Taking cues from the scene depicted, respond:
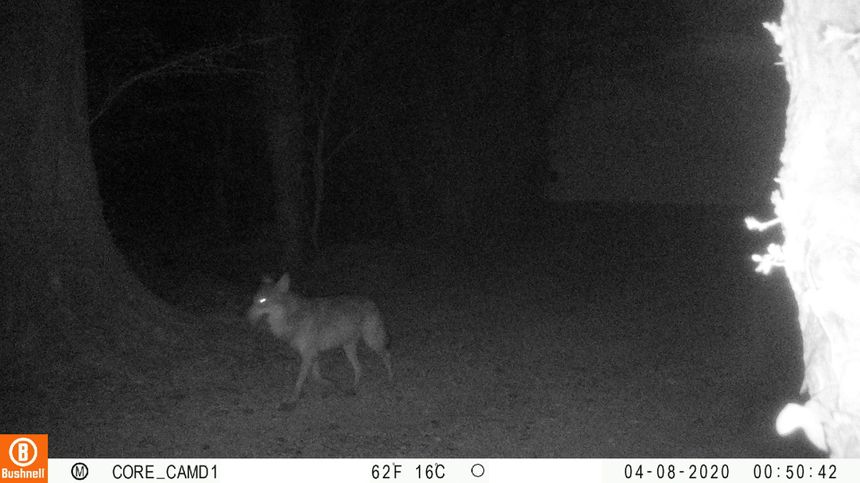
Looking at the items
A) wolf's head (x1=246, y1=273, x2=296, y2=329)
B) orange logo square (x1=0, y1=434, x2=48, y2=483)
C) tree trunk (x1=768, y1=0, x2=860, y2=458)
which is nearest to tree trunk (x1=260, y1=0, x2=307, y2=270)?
wolf's head (x1=246, y1=273, x2=296, y2=329)

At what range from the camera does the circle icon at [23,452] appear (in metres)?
5.43

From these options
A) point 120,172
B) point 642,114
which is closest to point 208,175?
point 120,172

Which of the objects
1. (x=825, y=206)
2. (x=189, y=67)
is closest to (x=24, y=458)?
(x=825, y=206)

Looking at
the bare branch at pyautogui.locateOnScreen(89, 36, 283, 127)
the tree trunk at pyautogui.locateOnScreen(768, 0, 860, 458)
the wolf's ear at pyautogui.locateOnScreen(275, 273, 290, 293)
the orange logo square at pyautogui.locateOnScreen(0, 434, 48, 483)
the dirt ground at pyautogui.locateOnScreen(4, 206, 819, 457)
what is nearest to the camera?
the tree trunk at pyautogui.locateOnScreen(768, 0, 860, 458)

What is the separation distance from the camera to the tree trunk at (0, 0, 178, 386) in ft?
25.4

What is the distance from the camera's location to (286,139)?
15766mm

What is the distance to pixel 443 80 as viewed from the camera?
2120 cm

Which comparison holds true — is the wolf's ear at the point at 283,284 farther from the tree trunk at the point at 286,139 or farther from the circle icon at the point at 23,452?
the tree trunk at the point at 286,139

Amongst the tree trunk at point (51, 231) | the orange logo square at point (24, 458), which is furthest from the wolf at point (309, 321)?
the orange logo square at point (24, 458)

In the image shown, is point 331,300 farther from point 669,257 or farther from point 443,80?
point 443,80

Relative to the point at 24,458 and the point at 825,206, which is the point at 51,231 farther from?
the point at 825,206

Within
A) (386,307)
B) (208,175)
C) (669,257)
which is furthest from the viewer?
(208,175)

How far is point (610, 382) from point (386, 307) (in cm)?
467

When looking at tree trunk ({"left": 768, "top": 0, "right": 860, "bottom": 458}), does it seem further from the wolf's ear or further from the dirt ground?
the wolf's ear
